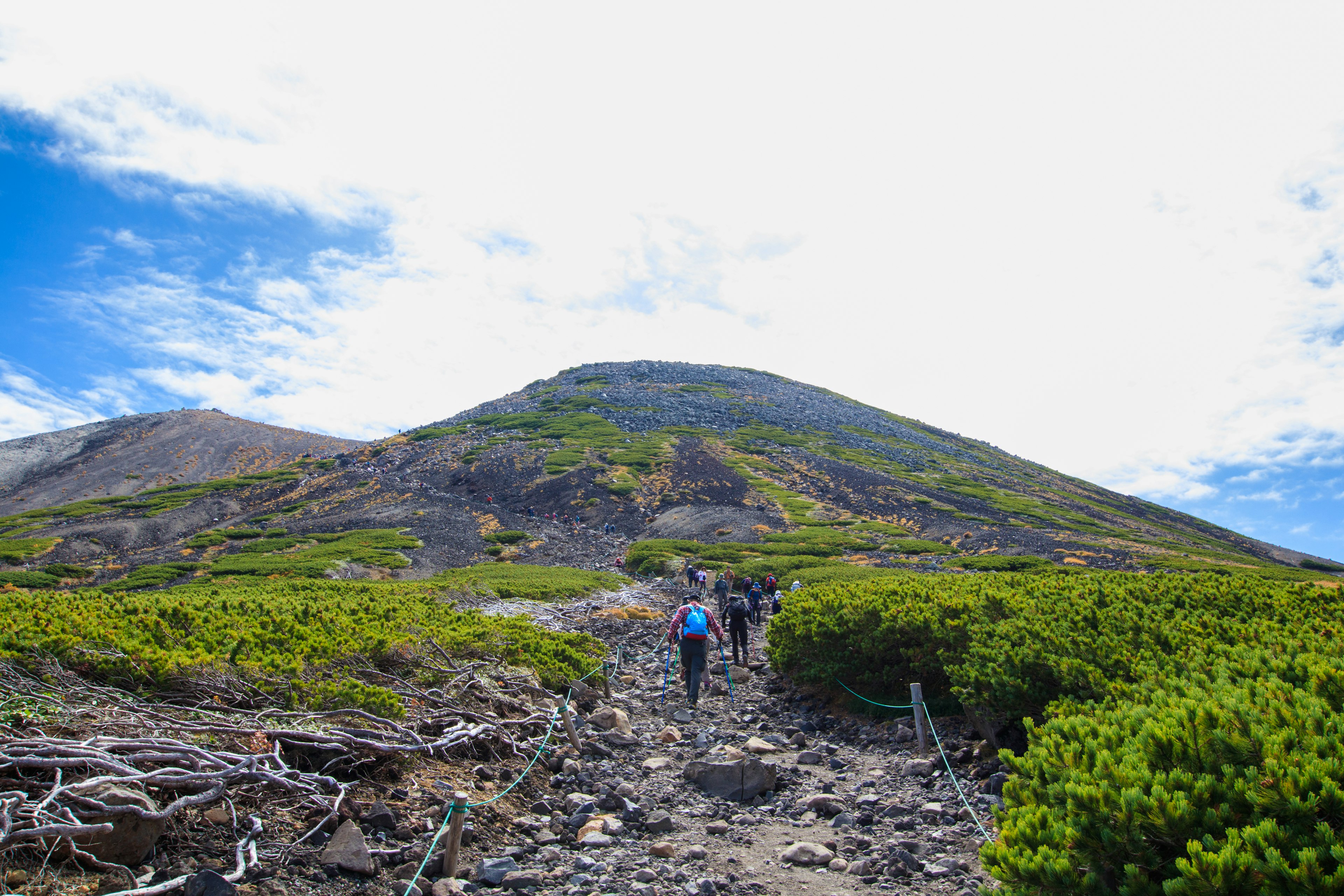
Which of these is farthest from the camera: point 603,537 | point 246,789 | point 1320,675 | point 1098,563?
point 603,537

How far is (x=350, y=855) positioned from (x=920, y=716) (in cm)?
786

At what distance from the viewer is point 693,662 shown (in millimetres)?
12898

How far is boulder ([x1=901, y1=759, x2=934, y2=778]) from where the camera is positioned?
30.4ft

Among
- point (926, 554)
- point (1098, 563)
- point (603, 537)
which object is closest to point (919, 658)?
Result: point (926, 554)

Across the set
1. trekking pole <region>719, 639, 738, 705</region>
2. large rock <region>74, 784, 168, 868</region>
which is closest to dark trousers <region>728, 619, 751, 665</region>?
trekking pole <region>719, 639, 738, 705</region>

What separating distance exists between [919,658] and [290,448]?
106m

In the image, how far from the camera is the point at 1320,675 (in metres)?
5.00

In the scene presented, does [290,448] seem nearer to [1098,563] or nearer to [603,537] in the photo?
[603,537]

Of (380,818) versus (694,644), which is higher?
(694,644)

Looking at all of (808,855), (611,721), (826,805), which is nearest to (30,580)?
(611,721)

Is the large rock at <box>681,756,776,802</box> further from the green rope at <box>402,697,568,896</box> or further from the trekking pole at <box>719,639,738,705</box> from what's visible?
the trekking pole at <box>719,639,738,705</box>

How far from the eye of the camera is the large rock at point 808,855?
6.74 meters

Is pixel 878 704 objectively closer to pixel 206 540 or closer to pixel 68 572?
pixel 68 572

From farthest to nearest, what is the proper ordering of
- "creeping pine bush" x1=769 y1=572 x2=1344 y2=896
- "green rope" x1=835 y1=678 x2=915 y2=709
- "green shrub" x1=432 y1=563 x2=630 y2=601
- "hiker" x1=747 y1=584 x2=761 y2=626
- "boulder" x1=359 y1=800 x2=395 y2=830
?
1. "green shrub" x1=432 y1=563 x2=630 y2=601
2. "hiker" x1=747 y1=584 x2=761 y2=626
3. "green rope" x1=835 y1=678 x2=915 y2=709
4. "boulder" x1=359 y1=800 x2=395 y2=830
5. "creeping pine bush" x1=769 y1=572 x2=1344 y2=896
